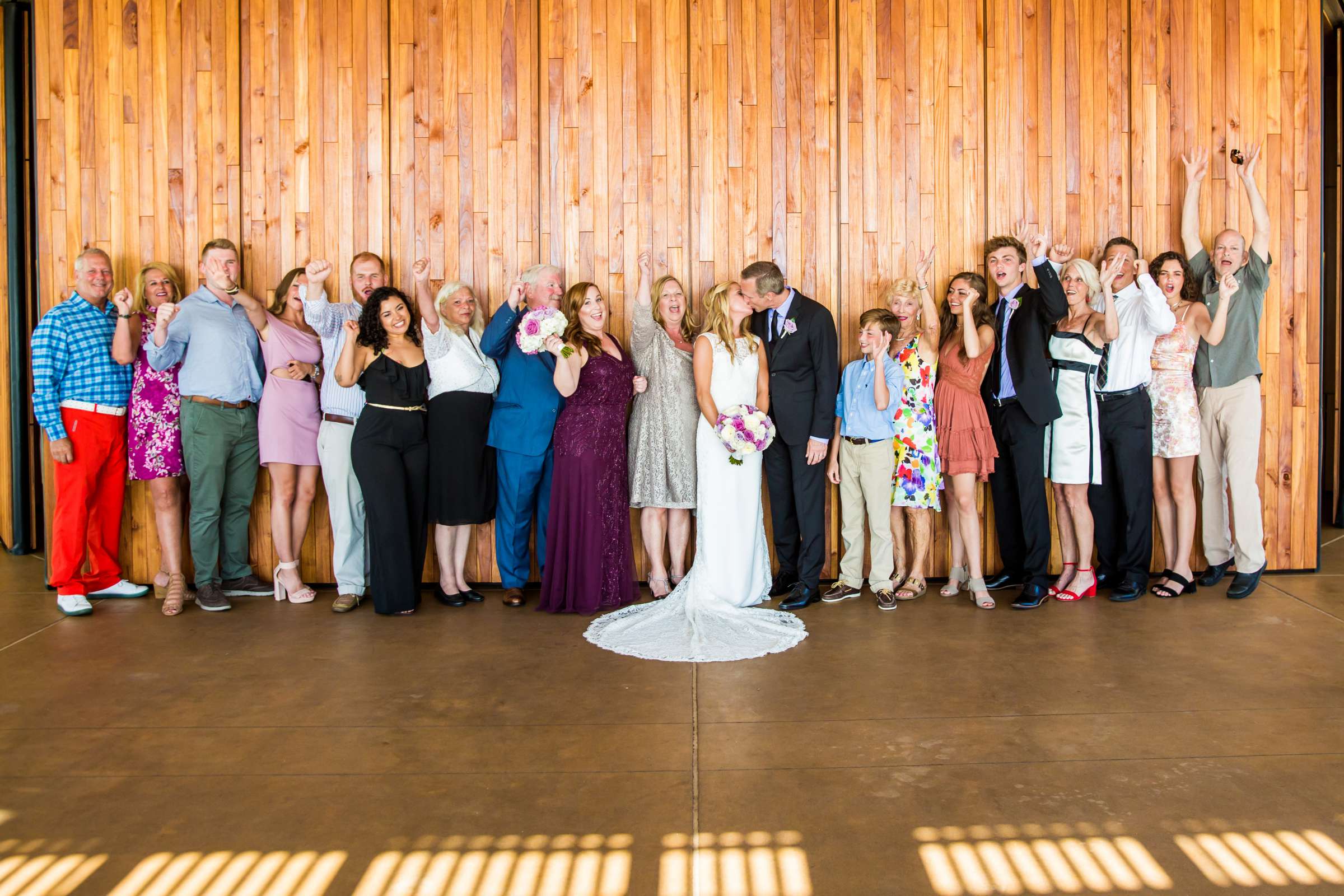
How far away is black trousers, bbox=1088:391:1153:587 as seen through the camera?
215 inches

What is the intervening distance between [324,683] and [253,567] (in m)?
2.21

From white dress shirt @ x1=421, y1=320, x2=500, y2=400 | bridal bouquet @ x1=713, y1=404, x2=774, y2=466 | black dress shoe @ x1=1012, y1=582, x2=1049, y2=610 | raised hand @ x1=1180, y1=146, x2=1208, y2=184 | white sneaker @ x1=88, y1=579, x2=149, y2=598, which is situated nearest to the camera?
bridal bouquet @ x1=713, y1=404, x2=774, y2=466

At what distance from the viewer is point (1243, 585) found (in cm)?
546

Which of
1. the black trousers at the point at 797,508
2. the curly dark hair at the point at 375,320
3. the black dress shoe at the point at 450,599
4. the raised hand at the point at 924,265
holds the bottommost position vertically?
the black dress shoe at the point at 450,599

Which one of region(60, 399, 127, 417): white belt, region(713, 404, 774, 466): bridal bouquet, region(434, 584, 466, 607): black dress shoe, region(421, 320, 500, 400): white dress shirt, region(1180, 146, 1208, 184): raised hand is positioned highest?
region(1180, 146, 1208, 184): raised hand

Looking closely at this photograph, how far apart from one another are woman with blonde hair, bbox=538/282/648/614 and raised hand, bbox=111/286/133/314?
2343mm

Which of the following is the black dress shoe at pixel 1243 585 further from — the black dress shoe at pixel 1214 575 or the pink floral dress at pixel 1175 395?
the pink floral dress at pixel 1175 395

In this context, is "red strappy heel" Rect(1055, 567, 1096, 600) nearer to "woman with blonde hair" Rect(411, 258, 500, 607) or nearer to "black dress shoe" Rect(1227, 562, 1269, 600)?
"black dress shoe" Rect(1227, 562, 1269, 600)

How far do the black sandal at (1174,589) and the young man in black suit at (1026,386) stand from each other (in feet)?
2.04

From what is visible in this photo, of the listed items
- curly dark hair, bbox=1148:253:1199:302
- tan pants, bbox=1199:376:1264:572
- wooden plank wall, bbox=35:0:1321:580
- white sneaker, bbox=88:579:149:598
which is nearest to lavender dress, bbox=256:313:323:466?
wooden plank wall, bbox=35:0:1321:580

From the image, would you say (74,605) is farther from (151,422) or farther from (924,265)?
(924,265)

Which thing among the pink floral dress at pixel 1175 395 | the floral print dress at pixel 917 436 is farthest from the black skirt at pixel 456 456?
the pink floral dress at pixel 1175 395

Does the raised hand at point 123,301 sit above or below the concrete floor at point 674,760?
above

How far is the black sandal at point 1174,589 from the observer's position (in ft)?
18.0
